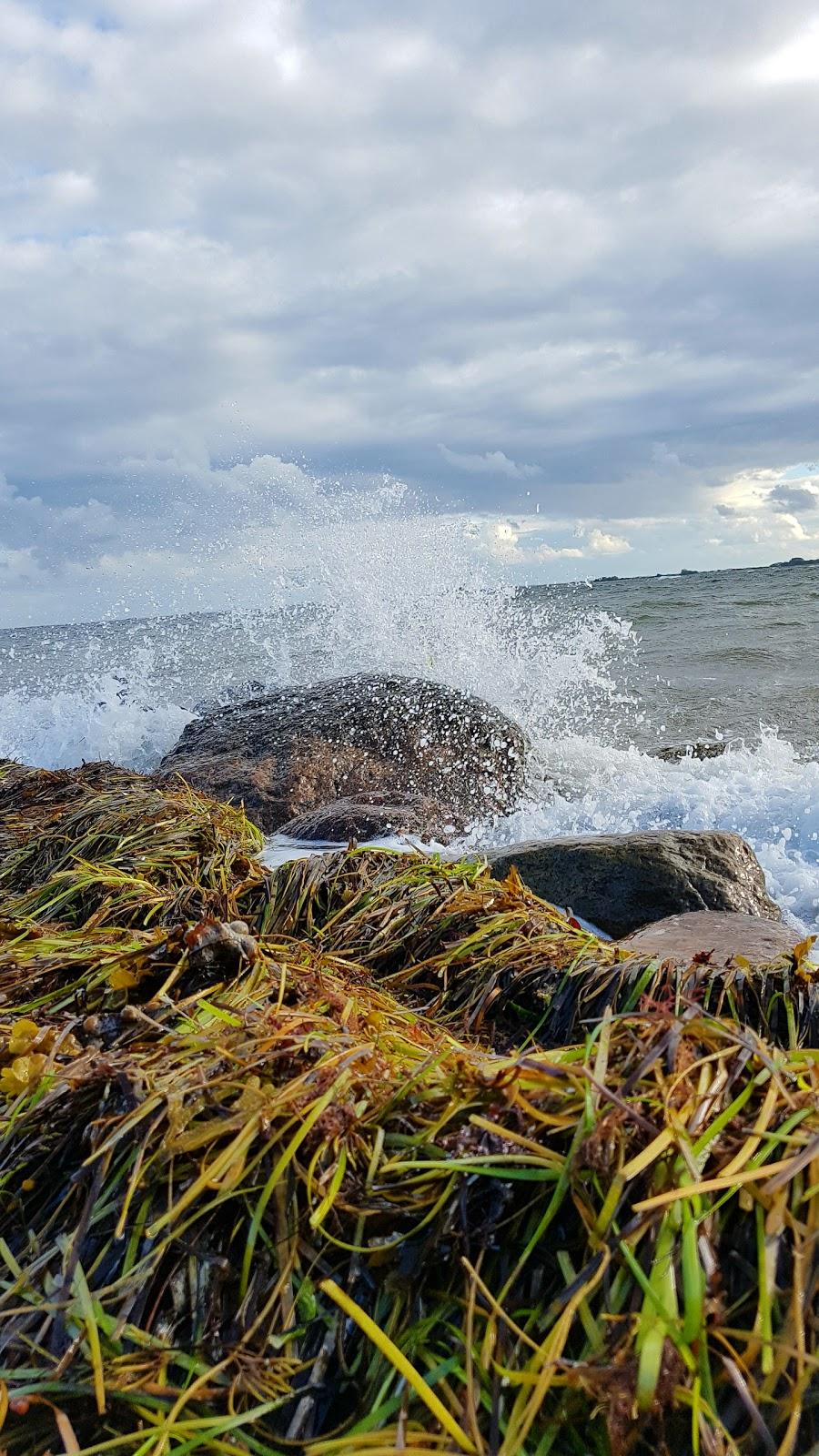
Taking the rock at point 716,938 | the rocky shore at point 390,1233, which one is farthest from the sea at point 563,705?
the rocky shore at point 390,1233

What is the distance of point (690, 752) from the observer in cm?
885

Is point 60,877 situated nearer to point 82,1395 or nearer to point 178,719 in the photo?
point 82,1395

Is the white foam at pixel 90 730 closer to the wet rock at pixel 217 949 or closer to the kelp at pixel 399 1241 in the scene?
the wet rock at pixel 217 949

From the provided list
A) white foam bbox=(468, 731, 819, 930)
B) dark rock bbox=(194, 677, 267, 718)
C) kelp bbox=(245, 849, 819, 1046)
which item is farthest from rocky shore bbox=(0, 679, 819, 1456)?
dark rock bbox=(194, 677, 267, 718)

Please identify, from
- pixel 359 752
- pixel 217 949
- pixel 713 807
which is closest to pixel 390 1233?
pixel 217 949

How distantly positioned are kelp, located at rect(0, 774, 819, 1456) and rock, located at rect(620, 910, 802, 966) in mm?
1247

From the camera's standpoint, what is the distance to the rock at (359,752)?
22.9 ft

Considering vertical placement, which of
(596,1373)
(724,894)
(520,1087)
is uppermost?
(520,1087)

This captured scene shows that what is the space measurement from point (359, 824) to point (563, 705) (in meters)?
6.57

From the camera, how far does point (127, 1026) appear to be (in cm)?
148

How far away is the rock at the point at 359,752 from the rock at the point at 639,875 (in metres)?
2.36

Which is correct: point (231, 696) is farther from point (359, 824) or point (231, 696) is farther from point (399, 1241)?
point (399, 1241)

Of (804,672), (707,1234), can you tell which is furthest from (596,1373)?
(804,672)

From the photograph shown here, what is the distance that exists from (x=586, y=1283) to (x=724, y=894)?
11.1 ft
